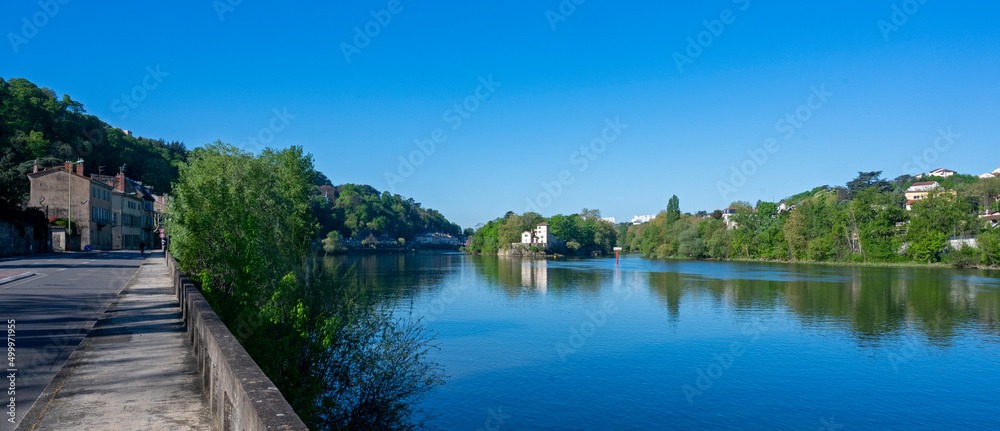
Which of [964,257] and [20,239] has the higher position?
[20,239]

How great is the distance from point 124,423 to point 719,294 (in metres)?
48.5

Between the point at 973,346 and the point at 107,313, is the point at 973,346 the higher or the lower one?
the lower one

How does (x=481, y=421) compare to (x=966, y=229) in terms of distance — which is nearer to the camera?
(x=481, y=421)

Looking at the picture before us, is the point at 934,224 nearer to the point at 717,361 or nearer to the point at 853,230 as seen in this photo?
the point at 853,230

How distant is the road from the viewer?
27.3 ft

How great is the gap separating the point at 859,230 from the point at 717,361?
90560 millimetres

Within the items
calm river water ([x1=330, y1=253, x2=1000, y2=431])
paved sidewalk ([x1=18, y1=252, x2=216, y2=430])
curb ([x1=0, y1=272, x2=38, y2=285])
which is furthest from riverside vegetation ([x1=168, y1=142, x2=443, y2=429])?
curb ([x1=0, y1=272, x2=38, y2=285])

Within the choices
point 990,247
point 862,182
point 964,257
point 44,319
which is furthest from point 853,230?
point 44,319

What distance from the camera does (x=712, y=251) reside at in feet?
397

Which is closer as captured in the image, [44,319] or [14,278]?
[44,319]

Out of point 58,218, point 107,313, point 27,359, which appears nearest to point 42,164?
point 58,218

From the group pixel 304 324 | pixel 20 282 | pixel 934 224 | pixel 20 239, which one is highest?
pixel 934 224

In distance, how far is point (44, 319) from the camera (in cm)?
1360

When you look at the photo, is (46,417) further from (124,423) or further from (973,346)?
(973,346)
